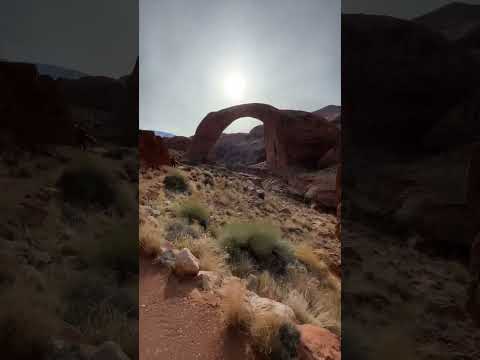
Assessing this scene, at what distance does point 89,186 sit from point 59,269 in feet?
5.65

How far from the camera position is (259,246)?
282 cm

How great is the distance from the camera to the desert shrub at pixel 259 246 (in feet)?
8.96

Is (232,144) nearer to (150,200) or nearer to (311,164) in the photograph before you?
(311,164)

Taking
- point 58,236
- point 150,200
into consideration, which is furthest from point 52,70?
point 150,200

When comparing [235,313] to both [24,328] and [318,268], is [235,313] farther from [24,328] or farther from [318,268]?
[318,268]

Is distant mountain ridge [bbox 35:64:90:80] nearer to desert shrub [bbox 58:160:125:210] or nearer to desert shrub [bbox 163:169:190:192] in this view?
desert shrub [bbox 58:160:125:210]

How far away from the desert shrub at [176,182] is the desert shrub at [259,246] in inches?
108

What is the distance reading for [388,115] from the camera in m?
2.80

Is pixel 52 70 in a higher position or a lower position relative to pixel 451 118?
higher

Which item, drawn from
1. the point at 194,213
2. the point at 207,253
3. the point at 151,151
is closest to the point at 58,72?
the point at 207,253

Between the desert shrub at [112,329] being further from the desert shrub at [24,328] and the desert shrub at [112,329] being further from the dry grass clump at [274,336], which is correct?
the dry grass clump at [274,336]

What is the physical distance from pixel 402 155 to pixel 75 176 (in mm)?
3823

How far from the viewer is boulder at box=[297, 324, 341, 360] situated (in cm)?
133

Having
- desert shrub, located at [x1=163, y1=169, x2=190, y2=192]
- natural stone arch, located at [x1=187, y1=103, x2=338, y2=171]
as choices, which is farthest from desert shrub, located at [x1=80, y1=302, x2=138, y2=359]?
natural stone arch, located at [x1=187, y1=103, x2=338, y2=171]
